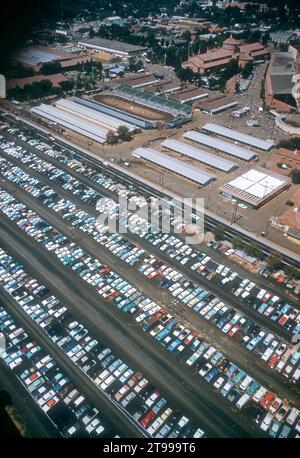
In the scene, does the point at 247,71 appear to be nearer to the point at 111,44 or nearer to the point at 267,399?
the point at 111,44

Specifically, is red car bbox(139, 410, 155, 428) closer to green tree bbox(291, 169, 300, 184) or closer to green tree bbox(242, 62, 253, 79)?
green tree bbox(291, 169, 300, 184)

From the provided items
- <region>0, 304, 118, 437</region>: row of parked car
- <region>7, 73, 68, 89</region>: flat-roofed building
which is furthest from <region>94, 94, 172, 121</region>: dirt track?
<region>0, 304, 118, 437</region>: row of parked car

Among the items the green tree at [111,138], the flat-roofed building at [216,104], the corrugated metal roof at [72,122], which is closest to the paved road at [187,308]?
the green tree at [111,138]

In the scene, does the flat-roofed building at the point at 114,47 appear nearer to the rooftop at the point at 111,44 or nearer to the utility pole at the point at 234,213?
the rooftop at the point at 111,44

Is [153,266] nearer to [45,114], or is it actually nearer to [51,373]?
[51,373]

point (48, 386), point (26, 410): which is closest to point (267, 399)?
point (48, 386)
